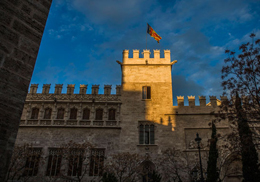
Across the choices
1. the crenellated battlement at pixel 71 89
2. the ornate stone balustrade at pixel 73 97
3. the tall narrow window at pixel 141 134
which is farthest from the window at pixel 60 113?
the tall narrow window at pixel 141 134

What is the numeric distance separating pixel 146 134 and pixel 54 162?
864cm

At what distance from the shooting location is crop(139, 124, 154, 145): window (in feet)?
72.4

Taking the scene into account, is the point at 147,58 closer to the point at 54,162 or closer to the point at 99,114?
the point at 99,114

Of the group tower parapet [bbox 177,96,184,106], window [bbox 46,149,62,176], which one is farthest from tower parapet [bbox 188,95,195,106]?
window [bbox 46,149,62,176]

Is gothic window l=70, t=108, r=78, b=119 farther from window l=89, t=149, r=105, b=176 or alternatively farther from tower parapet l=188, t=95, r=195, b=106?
tower parapet l=188, t=95, r=195, b=106

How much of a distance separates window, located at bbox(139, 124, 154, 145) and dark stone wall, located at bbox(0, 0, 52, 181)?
17.7m

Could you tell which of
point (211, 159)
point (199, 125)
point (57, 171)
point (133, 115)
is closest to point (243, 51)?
point (211, 159)

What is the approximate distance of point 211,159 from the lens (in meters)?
18.9

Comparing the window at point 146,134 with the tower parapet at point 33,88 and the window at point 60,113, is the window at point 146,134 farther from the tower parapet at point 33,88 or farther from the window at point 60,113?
the tower parapet at point 33,88

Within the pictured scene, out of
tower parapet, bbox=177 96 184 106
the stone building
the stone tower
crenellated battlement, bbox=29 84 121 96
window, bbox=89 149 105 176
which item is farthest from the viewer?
crenellated battlement, bbox=29 84 121 96

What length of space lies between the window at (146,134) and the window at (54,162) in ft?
24.3

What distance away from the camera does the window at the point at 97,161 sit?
20.5 meters

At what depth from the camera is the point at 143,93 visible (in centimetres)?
2433

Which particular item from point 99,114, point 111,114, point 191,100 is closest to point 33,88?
point 99,114
